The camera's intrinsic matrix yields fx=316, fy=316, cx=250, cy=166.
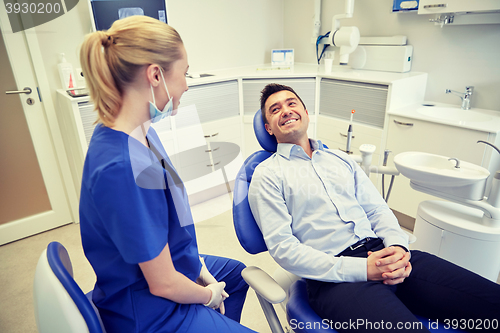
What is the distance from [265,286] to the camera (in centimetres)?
104

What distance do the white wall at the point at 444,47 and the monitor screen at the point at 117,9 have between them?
161 centimetres

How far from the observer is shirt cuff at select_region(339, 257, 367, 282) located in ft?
3.60

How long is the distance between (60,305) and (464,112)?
2.56m

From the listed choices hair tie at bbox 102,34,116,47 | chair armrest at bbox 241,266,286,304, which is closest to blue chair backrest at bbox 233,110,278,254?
chair armrest at bbox 241,266,286,304

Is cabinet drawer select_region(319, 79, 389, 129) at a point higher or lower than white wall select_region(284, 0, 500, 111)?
lower

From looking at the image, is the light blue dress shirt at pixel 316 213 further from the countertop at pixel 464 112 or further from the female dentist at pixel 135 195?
the countertop at pixel 464 112

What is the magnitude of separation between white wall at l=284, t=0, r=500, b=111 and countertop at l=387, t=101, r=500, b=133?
0.32 feet

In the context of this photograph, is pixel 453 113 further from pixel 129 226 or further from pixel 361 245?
pixel 129 226

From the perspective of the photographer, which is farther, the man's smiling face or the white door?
the white door

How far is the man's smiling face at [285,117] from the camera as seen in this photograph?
55.9 inches

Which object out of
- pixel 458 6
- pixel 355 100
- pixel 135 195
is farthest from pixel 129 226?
pixel 458 6

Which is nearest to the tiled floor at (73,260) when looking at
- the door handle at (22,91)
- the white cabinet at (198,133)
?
the white cabinet at (198,133)

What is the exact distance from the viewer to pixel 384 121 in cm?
230

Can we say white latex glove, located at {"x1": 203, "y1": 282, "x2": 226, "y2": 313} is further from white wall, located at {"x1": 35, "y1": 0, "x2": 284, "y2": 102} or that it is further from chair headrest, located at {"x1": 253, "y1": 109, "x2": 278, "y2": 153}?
white wall, located at {"x1": 35, "y1": 0, "x2": 284, "y2": 102}
